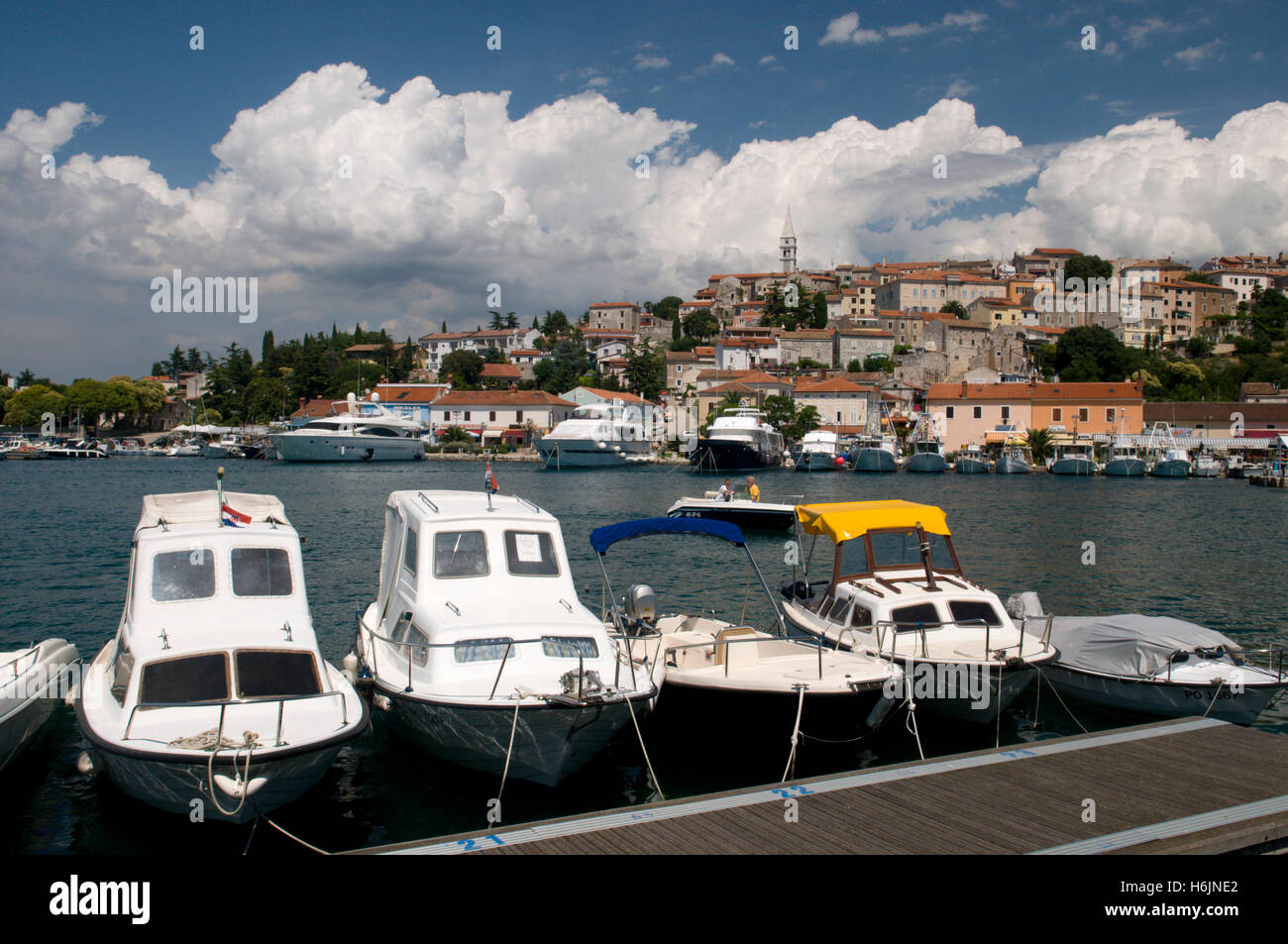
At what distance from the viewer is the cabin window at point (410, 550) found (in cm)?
1325

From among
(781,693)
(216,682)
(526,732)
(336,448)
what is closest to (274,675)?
(216,682)

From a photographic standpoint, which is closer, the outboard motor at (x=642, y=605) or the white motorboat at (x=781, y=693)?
the white motorboat at (x=781, y=693)

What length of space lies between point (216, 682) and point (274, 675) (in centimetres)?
59

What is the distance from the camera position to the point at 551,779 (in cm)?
1046

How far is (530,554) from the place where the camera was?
13.1m

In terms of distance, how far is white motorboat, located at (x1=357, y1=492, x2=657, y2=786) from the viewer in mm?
10266

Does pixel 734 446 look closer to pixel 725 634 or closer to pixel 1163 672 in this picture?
pixel 725 634

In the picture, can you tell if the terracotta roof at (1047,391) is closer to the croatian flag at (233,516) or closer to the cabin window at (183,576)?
the croatian flag at (233,516)

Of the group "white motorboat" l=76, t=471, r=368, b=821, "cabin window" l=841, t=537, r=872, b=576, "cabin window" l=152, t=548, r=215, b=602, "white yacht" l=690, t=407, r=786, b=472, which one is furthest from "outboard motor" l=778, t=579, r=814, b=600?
"white yacht" l=690, t=407, r=786, b=472

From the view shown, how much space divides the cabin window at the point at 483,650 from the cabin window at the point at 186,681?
2.61 meters

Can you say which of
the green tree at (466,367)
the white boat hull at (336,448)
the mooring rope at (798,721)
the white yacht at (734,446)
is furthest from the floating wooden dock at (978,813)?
the green tree at (466,367)
